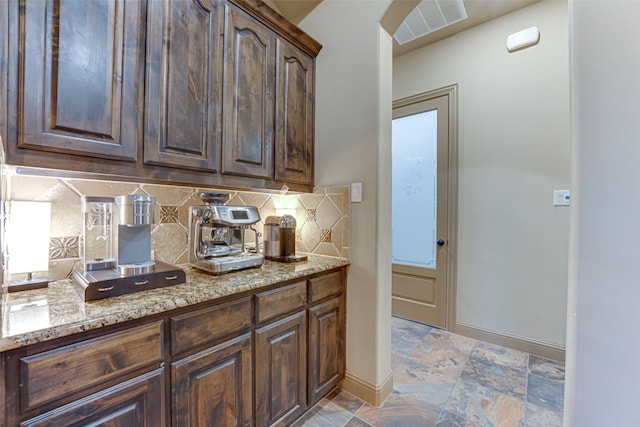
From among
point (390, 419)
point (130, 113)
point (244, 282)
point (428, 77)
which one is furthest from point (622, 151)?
point (428, 77)

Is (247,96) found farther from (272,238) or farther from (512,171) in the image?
(512,171)

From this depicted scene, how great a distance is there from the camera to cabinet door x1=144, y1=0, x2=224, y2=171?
Answer: 1.21 metres

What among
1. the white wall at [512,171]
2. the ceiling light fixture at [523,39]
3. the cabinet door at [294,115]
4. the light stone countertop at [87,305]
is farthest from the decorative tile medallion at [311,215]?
the ceiling light fixture at [523,39]

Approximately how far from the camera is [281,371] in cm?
139

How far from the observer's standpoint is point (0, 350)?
65 cm

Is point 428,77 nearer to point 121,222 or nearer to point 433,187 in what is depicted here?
point 433,187

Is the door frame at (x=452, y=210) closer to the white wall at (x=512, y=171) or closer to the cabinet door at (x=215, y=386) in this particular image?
the white wall at (x=512, y=171)

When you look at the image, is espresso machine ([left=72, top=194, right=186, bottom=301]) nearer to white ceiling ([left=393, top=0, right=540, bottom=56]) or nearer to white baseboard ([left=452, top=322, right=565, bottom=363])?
white baseboard ([left=452, top=322, right=565, bottom=363])

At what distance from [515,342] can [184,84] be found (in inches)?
122

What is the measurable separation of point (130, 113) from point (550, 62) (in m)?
2.99

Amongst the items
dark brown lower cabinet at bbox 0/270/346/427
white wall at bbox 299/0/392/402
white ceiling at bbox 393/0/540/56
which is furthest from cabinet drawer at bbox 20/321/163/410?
white ceiling at bbox 393/0/540/56

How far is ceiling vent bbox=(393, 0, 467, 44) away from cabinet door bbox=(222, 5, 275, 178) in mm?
1379

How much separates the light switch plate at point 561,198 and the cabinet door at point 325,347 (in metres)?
1.91

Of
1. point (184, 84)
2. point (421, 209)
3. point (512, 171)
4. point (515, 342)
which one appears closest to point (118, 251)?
point (184, 84)
